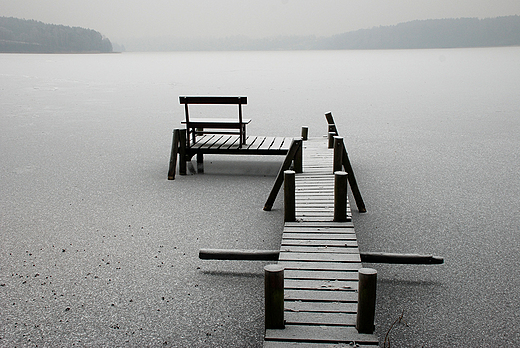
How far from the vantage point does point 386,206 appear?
6.26 m

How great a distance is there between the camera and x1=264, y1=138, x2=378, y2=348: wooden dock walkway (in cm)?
293

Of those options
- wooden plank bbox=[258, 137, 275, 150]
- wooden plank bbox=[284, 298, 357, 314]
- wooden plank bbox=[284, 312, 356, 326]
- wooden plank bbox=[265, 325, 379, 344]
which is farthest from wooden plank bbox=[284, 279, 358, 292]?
wooden plank bbox=[258, 137, 275, 150]

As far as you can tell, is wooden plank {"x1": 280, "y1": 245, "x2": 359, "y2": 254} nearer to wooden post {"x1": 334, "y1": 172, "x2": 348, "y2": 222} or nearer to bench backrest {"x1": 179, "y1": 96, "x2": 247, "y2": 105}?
wooden post {"x1": 334, "y1": 172, "x2": 348, "y2": 222}

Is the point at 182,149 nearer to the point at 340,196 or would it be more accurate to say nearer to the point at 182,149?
the point at 182,149

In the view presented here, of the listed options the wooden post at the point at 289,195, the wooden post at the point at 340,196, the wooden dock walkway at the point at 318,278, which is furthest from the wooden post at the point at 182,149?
the wooden post at the point at 340,196

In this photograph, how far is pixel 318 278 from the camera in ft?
11.8

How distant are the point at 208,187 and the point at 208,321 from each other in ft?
12.0

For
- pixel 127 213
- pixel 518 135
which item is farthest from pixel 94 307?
pixel 518 135

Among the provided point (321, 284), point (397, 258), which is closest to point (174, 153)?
point (397, 258)

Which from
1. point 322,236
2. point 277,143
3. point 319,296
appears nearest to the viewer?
point 319,296

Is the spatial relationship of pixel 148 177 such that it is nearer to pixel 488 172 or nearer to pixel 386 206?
pixel 386 206

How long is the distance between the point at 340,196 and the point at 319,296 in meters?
1.43

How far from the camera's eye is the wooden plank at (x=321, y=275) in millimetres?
3592

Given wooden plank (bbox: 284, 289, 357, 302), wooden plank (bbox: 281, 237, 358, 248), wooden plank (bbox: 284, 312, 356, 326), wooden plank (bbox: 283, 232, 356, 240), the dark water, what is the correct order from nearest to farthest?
wooden plank (bbox: 284, 312, 356, 326) < wooden plank (bbox: 284, 289, 357, 302) < the dark water < wooden plank (bbox: 281, 237, 358, 248) < wooden plank (bbox: 283, 232, 356, 240)
